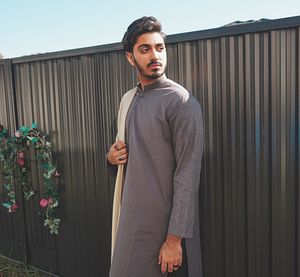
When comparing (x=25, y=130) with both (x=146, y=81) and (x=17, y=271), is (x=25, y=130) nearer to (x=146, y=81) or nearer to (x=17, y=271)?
(x=17, y=271)

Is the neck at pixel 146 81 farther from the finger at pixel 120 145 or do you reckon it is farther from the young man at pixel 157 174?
the finger at pixel 120 145

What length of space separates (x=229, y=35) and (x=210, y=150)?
645 millimetres

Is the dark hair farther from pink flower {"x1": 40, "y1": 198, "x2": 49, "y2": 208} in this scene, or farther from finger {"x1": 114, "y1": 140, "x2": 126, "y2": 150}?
pink flower {"x1": 40, "y1": 198, "x2": 49, "y2": 208}

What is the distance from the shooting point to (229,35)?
2076mm

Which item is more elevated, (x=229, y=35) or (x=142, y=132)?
(x=229, y=35)

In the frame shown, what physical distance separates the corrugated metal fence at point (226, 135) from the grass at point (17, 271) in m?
0.66

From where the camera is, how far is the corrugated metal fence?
1.97 meters

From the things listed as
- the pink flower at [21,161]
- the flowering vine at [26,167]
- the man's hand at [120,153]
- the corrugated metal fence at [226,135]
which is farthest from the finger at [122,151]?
the pink flower at [21,161]

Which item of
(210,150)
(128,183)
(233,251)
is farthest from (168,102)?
(233,251)

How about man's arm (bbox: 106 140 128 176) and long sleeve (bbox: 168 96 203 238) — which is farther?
man's arm (bbox: 106 140 128 176)

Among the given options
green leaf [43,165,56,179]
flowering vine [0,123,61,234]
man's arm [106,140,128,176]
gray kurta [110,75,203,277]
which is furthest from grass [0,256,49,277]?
man's arm [106,140,128,176]

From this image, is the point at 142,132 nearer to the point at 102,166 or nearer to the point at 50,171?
the point at 102,166

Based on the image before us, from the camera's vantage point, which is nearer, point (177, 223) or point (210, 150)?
point (177, 223)

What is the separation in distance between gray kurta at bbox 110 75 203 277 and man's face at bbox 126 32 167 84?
6 cm
